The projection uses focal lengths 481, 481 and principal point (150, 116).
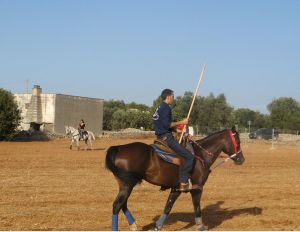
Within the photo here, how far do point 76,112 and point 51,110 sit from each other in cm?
497

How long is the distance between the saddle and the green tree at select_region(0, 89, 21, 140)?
44.4 meters

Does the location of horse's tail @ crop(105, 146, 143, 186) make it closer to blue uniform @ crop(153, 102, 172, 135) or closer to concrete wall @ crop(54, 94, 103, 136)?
blue uniform @ crop(153, 102, 172, 135)

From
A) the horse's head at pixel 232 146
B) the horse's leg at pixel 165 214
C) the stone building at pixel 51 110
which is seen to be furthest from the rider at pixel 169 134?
the stone building at pixel 51 110

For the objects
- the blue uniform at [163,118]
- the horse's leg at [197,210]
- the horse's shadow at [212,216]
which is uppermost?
the blue uniform at [163,118]

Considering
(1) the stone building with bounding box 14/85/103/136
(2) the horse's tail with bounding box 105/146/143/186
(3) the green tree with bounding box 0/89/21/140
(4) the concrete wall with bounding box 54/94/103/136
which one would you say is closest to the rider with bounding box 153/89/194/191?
(2) the horse's tail with bounding box 105/146/143/186

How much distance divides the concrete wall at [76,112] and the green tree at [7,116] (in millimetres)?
14612

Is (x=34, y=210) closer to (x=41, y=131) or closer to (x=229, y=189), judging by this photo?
(x=229, y=189)

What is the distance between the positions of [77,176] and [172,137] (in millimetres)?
10157

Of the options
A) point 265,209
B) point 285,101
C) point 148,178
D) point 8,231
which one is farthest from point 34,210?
point 285,101

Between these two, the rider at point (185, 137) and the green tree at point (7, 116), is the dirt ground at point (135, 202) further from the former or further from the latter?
the green tree at point (7, 116)

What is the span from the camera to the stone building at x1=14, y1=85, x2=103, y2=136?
224 feet

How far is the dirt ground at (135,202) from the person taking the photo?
1056 centimetres

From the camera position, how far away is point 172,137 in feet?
32.8

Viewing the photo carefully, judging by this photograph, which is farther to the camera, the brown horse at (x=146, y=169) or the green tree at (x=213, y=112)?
the green tree at (x=213, y=112)
